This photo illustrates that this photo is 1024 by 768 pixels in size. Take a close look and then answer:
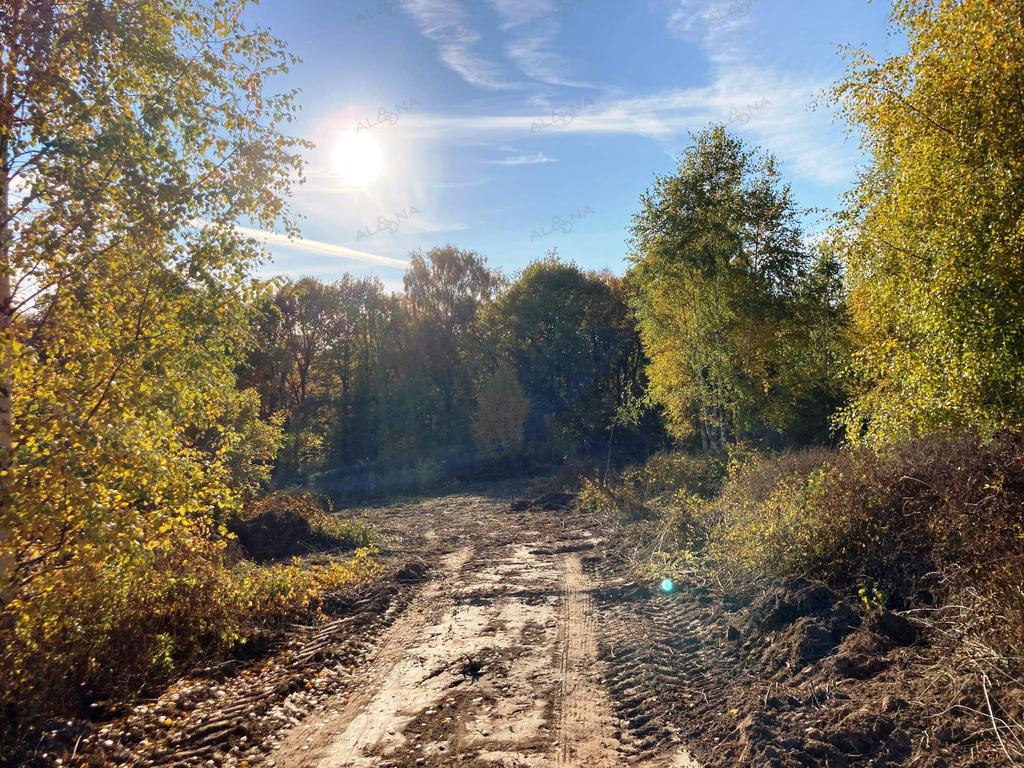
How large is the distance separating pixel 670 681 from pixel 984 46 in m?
8.53

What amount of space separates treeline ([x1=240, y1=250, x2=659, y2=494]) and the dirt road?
25.1m

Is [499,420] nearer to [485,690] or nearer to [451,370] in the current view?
[451,370]

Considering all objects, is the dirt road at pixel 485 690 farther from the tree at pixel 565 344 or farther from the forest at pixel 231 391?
the tree at pixel 565 344

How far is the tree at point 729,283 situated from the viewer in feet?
60.1

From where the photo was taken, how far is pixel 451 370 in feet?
139

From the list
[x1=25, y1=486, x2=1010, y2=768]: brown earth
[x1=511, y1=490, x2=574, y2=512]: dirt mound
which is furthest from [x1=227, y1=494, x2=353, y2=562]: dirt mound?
[x1=511, y1=490, x2=574, y2=512]: dirt mound

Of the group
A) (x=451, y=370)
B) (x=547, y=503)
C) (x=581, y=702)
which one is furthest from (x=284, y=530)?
(x=451, y=370)

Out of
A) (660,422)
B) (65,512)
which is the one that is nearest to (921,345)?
(65,512)

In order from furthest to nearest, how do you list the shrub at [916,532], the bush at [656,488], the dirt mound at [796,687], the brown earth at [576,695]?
the bush at [656,488], the shrub at [916,532], the brown earth at [576,695], the dirt mound at [796,687]

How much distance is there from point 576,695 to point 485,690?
87 cm

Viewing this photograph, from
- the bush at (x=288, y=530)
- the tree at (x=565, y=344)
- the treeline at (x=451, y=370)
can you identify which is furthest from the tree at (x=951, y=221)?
the tree at (x=565, y=344)

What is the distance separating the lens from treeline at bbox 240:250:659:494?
3628 centimetres

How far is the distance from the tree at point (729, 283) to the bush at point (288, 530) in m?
11.6

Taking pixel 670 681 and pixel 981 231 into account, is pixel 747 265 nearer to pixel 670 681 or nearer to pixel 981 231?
pixel 981 231
